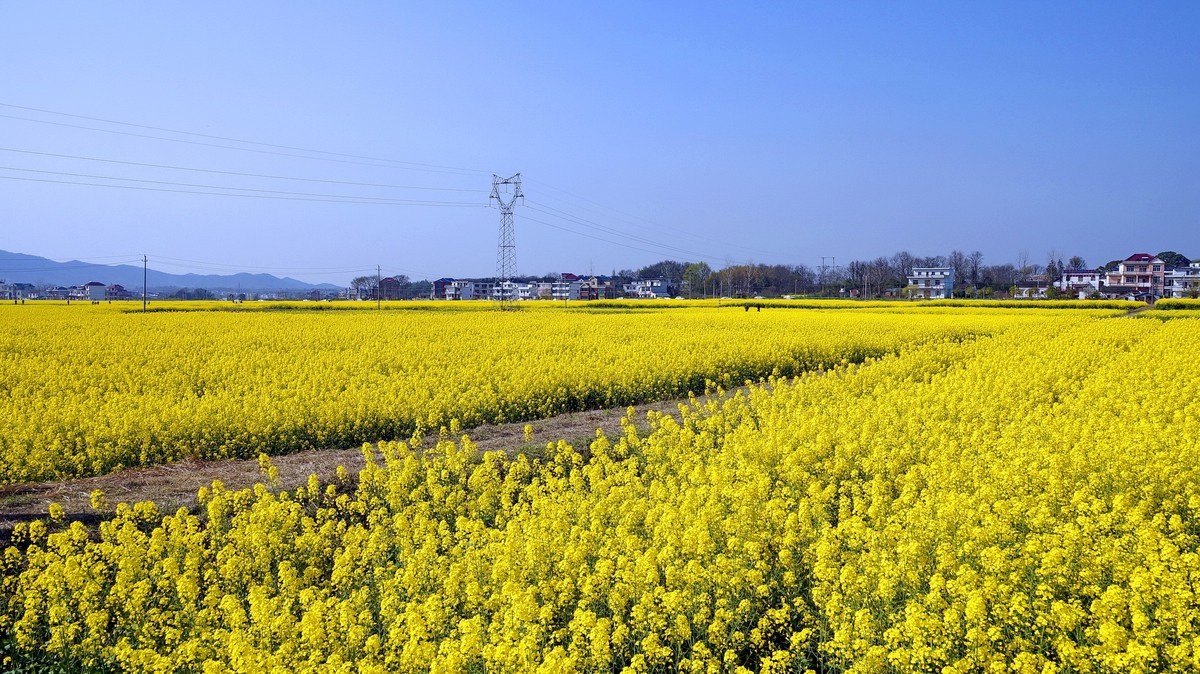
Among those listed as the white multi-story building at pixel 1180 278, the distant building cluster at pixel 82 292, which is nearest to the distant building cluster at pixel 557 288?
the distant building cluster at pixel 82 292

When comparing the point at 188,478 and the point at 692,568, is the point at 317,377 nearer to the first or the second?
the point at 188,478

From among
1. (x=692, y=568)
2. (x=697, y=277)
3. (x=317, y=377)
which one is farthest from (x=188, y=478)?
(x=697, y=277)

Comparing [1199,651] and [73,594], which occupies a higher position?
[1199,651]

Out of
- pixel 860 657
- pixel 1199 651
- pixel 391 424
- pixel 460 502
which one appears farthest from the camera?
pixel 391 424

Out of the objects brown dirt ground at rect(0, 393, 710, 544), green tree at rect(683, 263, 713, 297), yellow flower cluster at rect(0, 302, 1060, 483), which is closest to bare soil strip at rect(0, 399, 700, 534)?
brown dirt ground at rect(0, 393, 710, 544)

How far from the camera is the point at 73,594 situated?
18.6 ft

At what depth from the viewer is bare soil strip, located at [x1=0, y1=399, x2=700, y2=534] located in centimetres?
791

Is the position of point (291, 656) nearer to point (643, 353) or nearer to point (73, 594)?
point (73, 594)

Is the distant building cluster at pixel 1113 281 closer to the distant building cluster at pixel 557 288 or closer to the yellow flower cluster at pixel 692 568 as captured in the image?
the distant building cluster at pixel 557 288

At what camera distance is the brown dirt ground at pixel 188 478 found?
790 cm

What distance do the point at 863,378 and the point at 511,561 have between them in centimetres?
1066

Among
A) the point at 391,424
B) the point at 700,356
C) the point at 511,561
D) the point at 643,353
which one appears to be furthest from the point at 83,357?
the point at 511,561

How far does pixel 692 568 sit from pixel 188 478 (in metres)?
6.61

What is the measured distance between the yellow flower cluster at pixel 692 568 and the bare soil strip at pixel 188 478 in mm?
427
